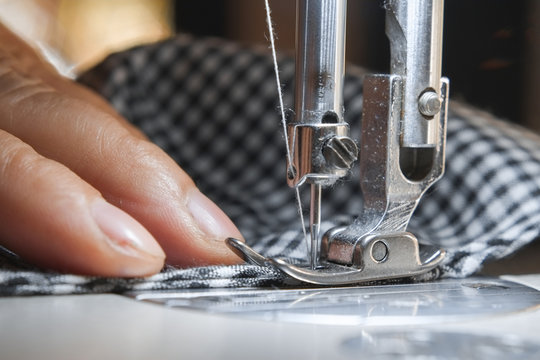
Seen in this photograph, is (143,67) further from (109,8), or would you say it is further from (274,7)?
(109,8)

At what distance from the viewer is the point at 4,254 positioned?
52cm

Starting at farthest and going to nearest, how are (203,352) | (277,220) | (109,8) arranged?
1. (109,8)
2. (277,220)
3. (203,352)

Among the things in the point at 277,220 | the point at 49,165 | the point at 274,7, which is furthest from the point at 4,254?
the point at 274,7

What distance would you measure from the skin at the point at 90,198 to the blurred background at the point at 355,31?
0.49m

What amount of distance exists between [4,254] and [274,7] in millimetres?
902

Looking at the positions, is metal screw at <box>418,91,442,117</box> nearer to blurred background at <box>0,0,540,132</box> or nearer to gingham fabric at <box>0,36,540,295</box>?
gingham fabric at <box>0,36,540,295</box>

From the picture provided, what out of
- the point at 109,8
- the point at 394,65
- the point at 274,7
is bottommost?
the point at 394,65

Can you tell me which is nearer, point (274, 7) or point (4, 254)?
point (4, 254)

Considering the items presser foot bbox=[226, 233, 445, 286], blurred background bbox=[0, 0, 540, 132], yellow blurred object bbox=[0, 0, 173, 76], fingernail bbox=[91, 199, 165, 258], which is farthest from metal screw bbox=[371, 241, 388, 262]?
yellow blurred object bbox=[0, 0, 173, 76]

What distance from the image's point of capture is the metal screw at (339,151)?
0.49 metres

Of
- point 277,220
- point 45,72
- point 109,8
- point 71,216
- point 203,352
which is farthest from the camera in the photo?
point 109,8

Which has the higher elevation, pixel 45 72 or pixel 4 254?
pixel 45 72

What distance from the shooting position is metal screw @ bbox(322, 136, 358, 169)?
0.49 metres

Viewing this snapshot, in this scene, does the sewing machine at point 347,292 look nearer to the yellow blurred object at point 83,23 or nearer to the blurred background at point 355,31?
the blurred background at point 355,31
